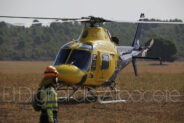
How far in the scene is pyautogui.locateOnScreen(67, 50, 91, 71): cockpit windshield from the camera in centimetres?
1530

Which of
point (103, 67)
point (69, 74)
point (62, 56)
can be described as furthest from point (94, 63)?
point (69, 74)

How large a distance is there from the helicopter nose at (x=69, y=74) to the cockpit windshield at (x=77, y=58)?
321mm

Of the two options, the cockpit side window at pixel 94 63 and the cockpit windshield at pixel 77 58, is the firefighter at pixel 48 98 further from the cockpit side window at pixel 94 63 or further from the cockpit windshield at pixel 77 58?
the cockpit side window at pixel 94 63

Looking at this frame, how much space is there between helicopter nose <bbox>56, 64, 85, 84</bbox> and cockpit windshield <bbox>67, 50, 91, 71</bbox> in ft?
1.00

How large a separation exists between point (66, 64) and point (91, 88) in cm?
237

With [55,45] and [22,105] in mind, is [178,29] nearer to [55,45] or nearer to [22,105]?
[55,45]

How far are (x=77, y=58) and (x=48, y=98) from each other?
7.65 m

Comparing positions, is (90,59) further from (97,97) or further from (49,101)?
(49,101)

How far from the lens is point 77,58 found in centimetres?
1541

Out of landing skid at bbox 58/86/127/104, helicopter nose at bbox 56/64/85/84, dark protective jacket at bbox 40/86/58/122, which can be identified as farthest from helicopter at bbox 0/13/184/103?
dark protective jacket at bbox 40/86/58/122

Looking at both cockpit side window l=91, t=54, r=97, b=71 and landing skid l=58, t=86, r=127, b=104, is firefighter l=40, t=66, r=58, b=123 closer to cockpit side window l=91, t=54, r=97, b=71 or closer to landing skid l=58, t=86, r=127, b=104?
cockpit side window l=91, t=54, r=97, b=71

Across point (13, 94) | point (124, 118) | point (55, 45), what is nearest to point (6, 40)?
point (55, 45)

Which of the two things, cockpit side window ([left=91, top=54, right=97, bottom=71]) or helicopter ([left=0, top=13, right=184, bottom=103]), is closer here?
helicopter ([left=0, top=13, right=184, bottom=103])

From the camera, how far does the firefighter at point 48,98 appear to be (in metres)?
7.75
